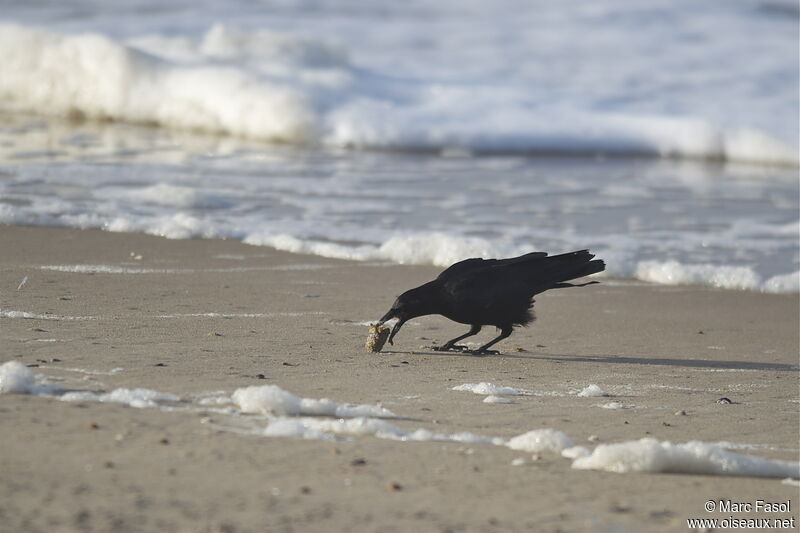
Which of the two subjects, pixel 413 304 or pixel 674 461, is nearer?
pixel 674 461

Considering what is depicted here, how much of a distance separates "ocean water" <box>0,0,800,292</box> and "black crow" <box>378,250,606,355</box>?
2479 mm

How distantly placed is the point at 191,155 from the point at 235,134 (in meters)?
2.86

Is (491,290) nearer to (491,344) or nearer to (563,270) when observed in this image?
(491,344)

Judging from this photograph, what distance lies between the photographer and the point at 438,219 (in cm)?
1039

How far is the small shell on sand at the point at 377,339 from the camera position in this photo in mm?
5840

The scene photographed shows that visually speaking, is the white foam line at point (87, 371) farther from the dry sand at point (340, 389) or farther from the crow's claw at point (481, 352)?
the crow's claw at point (481, 352)

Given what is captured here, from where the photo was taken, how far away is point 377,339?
584cm

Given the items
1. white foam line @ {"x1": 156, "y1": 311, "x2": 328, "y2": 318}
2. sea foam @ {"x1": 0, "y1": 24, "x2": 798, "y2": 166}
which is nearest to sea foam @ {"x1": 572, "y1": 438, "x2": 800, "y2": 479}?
white foam line @ {"x1": 156, "y1": 311, "x2": 328, "y2": 318}

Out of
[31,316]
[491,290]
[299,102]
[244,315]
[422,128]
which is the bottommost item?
[244,315]

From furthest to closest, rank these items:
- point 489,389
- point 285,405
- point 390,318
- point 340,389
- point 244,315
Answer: point 244,315
point 390,318
point 489,389
point 340,389
point 285,405

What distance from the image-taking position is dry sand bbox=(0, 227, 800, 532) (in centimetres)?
332

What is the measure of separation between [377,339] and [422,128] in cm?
1119

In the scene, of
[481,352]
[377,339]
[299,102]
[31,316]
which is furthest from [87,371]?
[299,102]

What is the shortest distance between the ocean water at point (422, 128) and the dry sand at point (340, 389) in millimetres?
1103
